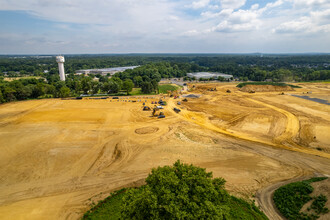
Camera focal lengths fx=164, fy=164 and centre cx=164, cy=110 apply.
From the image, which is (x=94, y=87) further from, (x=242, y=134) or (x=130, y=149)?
(x=242, y=134)

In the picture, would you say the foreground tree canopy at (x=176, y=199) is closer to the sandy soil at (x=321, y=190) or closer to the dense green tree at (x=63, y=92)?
the sandy soil at (x=321, y=190)

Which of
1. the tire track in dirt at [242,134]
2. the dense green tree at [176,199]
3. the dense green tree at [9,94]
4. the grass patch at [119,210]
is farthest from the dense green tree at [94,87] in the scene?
the dense green tree at [176,199]

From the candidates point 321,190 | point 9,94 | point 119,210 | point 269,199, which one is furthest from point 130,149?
point 9,94

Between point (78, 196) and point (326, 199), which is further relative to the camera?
point (78, 196)

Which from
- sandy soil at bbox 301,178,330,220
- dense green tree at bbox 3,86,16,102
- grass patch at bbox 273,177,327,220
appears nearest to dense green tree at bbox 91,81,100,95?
dense green tree at bbox 3,86,16,102

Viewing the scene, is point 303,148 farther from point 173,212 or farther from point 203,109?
point 173,212

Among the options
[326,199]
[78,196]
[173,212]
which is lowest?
[78,196]

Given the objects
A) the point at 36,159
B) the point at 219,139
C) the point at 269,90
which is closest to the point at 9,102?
the point at 36,159
